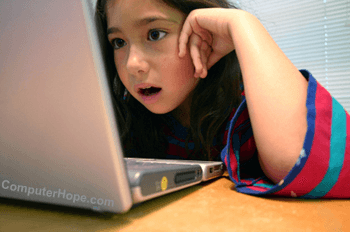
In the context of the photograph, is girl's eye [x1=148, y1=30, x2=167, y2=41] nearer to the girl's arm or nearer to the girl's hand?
the girl's hand

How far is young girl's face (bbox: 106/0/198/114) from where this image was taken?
23.7 inches

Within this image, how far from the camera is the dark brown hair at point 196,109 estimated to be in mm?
729

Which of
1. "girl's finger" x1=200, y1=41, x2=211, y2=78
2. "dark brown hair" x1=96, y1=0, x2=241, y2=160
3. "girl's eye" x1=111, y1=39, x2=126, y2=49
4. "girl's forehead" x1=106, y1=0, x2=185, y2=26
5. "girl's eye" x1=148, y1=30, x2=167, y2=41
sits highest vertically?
"girl's forehead" x1=106, y1=0, x2=185, y2=26

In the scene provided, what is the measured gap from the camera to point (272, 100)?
40cm

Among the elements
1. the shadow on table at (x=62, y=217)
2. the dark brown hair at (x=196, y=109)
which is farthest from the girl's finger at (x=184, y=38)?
the shadow on table at (x=62, y=217)

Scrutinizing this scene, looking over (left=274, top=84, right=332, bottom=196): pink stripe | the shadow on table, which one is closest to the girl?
(left=274, top=84, right=332, bottom=196): pink stripe

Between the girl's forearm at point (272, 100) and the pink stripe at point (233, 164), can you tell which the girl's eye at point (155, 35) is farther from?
the pink stripe at point (233, 164)

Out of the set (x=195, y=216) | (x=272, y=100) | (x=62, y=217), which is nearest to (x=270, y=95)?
(x=272, y=100)

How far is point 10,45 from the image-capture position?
24 centimetres

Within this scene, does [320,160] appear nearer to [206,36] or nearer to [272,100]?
[272,100]

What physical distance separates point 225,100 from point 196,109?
10cm

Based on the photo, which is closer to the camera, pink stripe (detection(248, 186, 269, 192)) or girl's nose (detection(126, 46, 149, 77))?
pink stripe (detection(248, 186, 269, 192))

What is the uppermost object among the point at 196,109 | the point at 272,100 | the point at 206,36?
the point at 206,36

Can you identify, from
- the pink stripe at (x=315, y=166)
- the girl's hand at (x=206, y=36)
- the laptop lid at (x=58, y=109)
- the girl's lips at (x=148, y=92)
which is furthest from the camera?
the girl's lips at (x=148, y=92)
